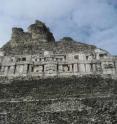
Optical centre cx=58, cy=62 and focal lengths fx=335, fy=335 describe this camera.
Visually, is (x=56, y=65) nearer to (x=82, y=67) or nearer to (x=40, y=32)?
(x=82, y=67)

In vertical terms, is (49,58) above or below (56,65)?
above

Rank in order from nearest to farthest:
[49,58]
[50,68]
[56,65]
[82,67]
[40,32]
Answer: [82,67], [50,68], [56,65], [49,58], [40,32]

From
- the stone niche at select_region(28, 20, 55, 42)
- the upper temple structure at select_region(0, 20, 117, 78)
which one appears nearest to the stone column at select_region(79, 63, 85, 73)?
the upper temple structure at select_region(0, 20, 117, 78)

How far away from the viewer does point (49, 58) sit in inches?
818

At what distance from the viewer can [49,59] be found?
814 inches

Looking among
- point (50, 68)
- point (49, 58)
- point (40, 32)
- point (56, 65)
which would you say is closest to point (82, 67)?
point (56, 65)

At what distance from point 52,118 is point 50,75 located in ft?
16.3

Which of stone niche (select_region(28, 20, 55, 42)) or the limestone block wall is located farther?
stone niche (select_region(28, 20, 55, 42))

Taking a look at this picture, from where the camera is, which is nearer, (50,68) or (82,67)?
(82,67)

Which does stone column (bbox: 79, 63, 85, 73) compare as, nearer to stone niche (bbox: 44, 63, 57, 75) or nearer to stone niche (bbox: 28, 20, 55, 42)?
stone niche (bbox: 44, 63, 57, 75)

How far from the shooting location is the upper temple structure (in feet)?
63.8

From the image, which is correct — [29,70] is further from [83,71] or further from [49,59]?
[83,71]

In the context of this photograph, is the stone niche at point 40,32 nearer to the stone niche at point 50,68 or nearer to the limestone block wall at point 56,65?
the limestone block wall at point 56,65

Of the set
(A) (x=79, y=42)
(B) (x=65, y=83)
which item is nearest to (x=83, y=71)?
(B) (x=65, y=83)
